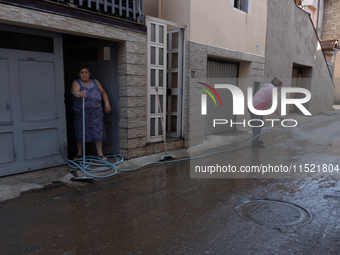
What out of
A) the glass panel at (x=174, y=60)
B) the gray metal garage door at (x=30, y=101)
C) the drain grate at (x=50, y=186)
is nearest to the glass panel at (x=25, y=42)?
the gray metal garage door at (x=30, y=101)

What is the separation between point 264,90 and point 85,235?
620 cm

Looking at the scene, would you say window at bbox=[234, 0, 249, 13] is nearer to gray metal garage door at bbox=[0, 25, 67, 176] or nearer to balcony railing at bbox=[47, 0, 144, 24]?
balcony railing at bbox=[47, 0, 144, 24]

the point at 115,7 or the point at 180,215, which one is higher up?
the point at 115,7

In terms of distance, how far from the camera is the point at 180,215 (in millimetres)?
3754

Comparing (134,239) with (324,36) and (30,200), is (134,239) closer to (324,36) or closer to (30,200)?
(30,200)

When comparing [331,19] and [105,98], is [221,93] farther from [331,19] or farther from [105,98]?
[331,19]

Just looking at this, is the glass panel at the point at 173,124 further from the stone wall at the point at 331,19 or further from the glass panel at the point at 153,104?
the stone wall at the point at 331,19

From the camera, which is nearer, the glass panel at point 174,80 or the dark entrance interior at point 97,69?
the dark entrance interior at point 97,69

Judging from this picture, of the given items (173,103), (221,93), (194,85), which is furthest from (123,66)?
(221,93)

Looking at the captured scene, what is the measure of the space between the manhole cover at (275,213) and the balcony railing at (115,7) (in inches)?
173

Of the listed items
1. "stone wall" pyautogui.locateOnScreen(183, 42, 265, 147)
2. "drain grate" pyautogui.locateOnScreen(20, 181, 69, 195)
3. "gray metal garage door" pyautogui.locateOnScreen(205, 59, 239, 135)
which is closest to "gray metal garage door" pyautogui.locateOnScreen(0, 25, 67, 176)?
"drain grate" pyautogui.locateOnScreen(20, 181, 69, 195)

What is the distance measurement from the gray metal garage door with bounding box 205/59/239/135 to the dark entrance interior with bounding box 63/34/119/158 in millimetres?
3649

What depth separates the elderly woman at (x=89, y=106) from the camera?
586 centimetres

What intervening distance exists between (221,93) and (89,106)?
544cm
